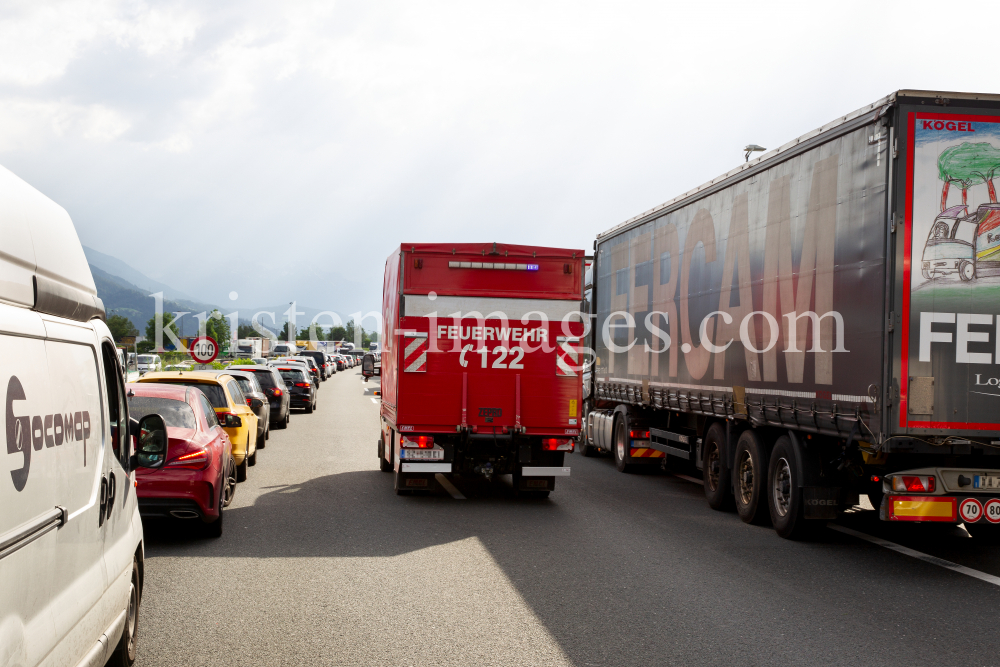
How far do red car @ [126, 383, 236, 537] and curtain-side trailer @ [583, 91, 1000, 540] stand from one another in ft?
18.7

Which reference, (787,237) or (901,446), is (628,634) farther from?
(787,237)

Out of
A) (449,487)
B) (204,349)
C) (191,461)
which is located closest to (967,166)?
(191,461)

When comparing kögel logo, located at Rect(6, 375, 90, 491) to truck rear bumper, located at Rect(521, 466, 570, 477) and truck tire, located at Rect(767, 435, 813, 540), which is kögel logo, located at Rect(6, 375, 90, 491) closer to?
truck tire, located at Rect(767, 435, 813, 540)

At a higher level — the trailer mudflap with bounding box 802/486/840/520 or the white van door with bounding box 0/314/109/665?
the white van door with bounding box 0/314/109/665

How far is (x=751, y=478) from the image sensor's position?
10914 millimetres

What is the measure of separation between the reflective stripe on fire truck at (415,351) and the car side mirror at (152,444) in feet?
21.9

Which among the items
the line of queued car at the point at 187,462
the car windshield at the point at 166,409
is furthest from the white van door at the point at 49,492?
the car windshield at the point at 166,409

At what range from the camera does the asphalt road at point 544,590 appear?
5.66m

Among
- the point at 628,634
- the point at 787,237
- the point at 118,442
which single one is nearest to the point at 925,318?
the point at 787,237

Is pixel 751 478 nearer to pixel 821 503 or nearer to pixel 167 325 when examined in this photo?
pixel 821 503

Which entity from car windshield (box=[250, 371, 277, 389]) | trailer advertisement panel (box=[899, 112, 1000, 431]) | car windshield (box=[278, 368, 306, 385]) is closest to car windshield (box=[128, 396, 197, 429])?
trailer advertisement panel (box=[899, 112, 1000, 431])

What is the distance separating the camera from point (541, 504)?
11.9 meters

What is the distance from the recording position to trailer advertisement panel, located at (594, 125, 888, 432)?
844 cm

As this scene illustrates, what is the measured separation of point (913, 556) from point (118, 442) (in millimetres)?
7362
